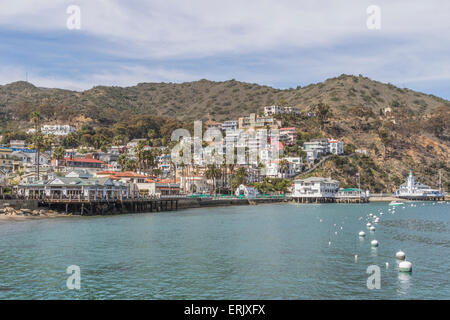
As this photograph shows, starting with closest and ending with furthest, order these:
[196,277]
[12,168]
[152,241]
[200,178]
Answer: [196,277] → [152,241] → [12,168] → [200,178]

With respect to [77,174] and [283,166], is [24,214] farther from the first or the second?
[283,166]

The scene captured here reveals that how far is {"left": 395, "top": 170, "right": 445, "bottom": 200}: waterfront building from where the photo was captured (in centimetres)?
16161

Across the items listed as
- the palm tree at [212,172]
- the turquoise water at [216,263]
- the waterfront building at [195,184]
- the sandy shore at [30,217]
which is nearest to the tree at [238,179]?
the waterfront building at [195,184]

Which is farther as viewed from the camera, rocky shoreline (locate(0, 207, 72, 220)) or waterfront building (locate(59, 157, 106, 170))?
waterfront building (locate(59, 157, 106, 170))

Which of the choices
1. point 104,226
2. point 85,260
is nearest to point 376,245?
point 85,260

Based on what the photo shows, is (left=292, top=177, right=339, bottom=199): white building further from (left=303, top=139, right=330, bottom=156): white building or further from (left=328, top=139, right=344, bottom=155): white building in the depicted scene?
(left=328, top=139, right=344, bottom=155): white building

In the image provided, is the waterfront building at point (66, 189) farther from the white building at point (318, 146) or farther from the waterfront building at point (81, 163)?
the white building at point (318, 146)

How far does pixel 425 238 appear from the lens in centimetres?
4950

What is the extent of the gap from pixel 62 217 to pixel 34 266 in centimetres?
4615

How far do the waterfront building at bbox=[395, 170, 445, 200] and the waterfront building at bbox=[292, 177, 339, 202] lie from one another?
31.4 metres

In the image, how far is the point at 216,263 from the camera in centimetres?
3406

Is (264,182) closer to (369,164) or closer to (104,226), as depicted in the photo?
(369,164)

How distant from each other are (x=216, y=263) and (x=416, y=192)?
147682mm

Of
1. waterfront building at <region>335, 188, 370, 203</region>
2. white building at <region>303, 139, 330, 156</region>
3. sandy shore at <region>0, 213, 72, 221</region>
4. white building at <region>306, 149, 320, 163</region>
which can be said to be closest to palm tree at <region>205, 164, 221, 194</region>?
waterfront building at <region>335, 188, 370, 203</region>
